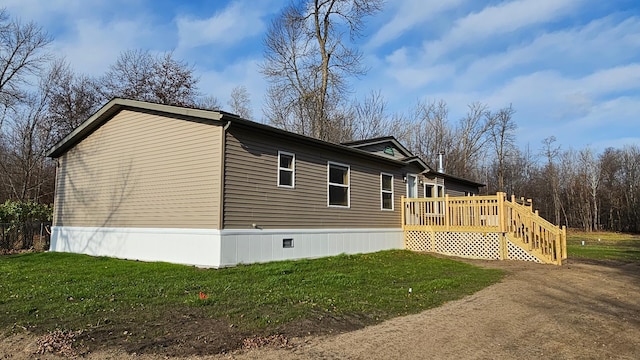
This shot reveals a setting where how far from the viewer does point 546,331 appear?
5.09m

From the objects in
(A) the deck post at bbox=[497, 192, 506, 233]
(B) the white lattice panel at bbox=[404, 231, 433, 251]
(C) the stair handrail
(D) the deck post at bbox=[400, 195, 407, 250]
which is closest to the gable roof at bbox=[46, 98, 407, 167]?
(D) the deck post at bbox=[400, 195, 407, 250]

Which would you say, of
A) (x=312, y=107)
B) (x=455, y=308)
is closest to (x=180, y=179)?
(x=455, y=308)

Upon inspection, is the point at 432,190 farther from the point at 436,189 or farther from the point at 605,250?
the point at 605,250

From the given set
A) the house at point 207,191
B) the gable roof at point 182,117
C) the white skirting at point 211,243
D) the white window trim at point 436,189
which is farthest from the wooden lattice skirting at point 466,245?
the white window trim at point 436,189

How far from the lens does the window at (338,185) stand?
41.9 ft

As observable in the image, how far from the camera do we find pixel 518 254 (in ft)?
42.0

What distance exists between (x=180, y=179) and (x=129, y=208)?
7.13 ft

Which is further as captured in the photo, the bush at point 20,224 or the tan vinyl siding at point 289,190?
the bush at point 20,224

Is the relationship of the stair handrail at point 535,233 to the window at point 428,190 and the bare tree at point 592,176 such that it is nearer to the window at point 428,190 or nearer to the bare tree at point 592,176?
the window at point 428,190

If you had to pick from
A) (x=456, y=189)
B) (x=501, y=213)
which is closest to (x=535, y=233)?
(x=501, y=213)

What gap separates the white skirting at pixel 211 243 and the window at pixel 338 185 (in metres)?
0.90

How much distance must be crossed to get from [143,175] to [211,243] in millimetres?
3384

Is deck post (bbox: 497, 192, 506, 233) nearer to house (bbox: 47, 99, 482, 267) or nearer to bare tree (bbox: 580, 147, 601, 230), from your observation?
house (bbox: 47, 99, 482, 267)

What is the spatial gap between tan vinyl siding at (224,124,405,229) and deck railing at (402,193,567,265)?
5.83 feet
